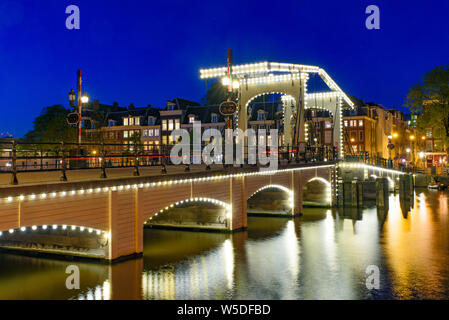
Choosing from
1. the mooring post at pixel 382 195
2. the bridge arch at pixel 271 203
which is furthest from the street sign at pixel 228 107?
the mooring post at pixel 382 195

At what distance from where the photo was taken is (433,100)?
55594 millimetres

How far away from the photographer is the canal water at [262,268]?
13.1 m

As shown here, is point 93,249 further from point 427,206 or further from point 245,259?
point 427,206

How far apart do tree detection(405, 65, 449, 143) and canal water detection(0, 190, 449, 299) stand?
3281 cm

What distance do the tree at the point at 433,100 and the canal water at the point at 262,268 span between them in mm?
32807

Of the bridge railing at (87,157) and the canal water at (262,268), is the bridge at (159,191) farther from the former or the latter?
the canal water at (262,268)

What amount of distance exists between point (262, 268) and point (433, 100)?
48.2m

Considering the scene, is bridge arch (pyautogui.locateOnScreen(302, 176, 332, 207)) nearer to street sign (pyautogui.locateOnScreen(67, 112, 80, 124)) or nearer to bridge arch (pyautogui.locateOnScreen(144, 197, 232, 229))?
bridge arch (pyautogui.locateOnScreen(144, 197, 232, 229))

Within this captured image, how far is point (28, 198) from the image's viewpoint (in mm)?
12000

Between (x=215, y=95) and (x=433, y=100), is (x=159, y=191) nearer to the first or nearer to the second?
(x=433, y=100)

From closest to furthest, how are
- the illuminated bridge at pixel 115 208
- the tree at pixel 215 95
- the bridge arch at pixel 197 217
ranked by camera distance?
the illuminated bridge at pixel 115 208
the bridge arch at pixel 197 217
the tree at pixel 215 95

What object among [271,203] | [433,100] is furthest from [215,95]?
[271,203]
